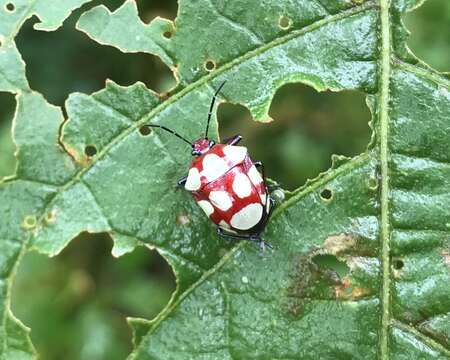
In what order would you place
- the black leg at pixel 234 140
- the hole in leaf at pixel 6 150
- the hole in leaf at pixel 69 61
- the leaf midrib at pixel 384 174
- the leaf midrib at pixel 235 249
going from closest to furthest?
the leaf midrib at pixel 384 174
the leaf midrib at pixel 235 249
the black leg at pixel 234 140
the hole in leaf at pixel 6 150
the hole in leaf at pixel 69 61

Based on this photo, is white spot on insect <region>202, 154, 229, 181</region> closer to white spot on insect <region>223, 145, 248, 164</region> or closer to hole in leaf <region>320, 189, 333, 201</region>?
white spot on insect <region>223, 145, 248, 164</region>

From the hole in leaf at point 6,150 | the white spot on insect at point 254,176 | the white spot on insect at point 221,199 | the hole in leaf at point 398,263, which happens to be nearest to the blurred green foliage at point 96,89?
the hole in leaf at point 6,150

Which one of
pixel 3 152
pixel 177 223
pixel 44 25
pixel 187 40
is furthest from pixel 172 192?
pixel 3 152

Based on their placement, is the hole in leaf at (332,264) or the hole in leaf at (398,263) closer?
the hole in leaf at (398,263)

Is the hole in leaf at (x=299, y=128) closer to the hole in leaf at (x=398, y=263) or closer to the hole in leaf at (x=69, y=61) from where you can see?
the hole in leaf at (x=69, y=61)

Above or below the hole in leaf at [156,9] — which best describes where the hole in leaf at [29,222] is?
below

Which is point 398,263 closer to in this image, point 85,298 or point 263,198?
point 263,198

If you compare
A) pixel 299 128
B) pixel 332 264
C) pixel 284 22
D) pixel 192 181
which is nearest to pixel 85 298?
pixel 299 128
